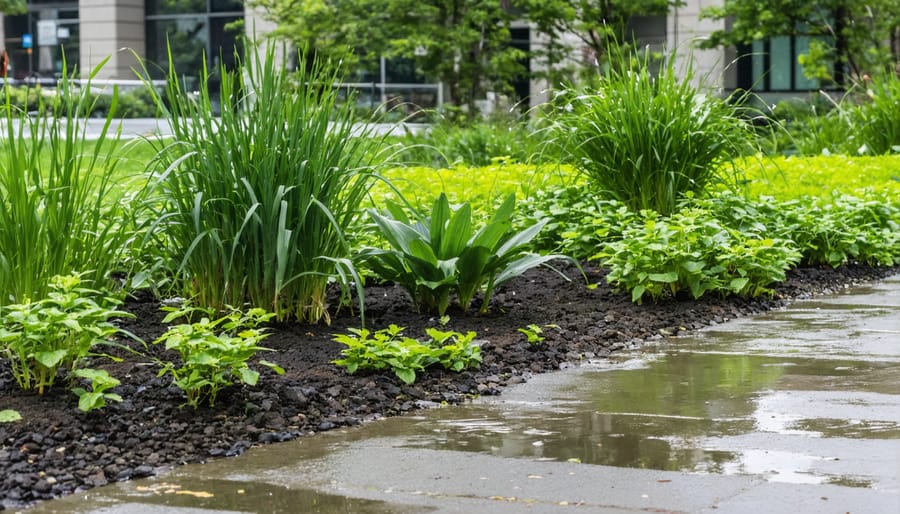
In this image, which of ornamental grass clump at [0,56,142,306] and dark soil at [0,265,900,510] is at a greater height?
ornamental grass clump at [0,56,142,306]

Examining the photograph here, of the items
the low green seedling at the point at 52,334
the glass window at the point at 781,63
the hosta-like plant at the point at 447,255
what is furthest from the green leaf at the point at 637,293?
the glass window at the point at 781,63

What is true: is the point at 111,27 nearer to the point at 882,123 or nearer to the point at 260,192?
the point at 882,123

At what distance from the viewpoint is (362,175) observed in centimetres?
657

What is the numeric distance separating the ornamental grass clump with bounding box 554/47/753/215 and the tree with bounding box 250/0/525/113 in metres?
14.3

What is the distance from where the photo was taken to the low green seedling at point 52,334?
4547mm

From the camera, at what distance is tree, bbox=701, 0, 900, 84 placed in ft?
80.0

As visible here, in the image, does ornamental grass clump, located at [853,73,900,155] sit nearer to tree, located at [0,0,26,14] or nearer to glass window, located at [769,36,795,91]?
glass window, located at [769,36,795,91]

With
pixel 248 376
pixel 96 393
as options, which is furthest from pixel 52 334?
pixel 248 376

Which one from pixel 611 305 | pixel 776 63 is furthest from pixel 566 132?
pixel 776 63

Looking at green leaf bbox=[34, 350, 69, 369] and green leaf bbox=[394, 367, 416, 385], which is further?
green leaf bbox=[394, 367, 416, 385]

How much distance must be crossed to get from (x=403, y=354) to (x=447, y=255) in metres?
1.45

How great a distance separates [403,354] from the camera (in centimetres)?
529

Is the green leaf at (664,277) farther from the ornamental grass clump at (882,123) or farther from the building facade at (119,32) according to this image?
the building facade at (119,32)

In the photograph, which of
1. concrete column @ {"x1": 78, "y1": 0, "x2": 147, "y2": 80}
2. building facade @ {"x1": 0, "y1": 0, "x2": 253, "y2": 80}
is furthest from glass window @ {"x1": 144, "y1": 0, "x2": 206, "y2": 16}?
concrete column @ {"x1": 78, "y1": 0, "x2": 147, "y2": 80}
